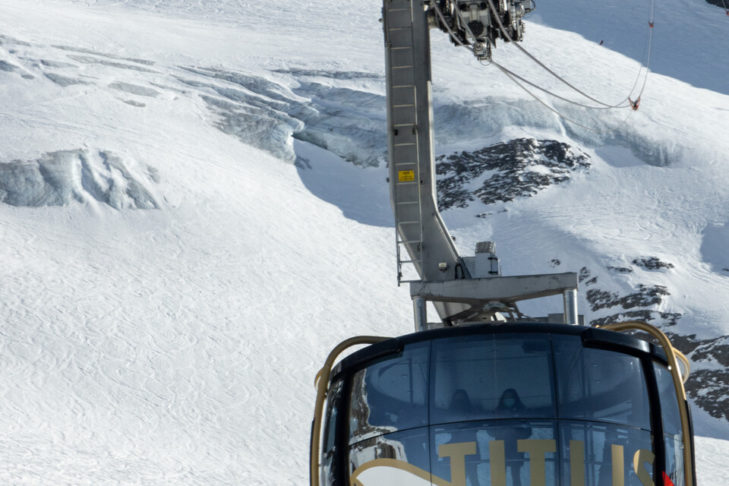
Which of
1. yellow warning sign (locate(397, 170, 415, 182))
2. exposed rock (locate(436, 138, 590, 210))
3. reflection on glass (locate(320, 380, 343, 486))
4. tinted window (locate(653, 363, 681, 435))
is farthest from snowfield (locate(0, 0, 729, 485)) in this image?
tinted window (locate(653, 363, 681, 435))

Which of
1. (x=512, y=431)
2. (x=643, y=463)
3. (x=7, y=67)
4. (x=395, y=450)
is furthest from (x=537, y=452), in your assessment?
(x=7, y=67)

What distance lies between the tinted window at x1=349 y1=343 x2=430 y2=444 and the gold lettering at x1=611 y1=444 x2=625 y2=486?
47.4 inches

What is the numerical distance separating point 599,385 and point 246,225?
33.0m

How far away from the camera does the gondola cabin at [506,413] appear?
664cm

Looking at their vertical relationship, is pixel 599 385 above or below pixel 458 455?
above

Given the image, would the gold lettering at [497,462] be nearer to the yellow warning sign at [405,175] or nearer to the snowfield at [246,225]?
the yellow warning sign at [405,175]

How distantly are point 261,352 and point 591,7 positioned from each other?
49.1 m

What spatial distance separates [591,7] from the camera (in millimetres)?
73375

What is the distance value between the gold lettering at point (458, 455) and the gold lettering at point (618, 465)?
870mm

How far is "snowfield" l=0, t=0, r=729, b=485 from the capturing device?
28.8 m

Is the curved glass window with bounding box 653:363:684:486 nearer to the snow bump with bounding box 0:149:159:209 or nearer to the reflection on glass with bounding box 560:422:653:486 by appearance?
the reflection on glass with bounding box 560:422:653:486

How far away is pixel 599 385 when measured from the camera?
6.93m

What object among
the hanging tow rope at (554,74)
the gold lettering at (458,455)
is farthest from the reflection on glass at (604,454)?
the hanging tow rope at (554,74)

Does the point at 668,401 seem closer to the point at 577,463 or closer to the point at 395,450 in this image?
the point at 577,463
